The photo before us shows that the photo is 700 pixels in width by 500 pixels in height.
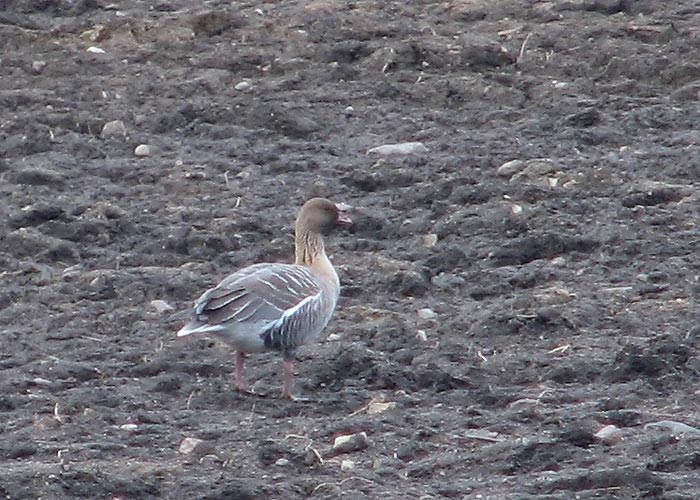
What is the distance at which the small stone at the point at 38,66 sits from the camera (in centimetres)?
1393

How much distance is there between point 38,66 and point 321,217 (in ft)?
16.2

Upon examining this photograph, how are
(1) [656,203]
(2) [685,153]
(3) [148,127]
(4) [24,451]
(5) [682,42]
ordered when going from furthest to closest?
(5) [682,42]
(3) [148,127]
(2) [685,153]
(1) [656,203]
(4) [24,451]

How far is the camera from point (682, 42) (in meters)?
13.6

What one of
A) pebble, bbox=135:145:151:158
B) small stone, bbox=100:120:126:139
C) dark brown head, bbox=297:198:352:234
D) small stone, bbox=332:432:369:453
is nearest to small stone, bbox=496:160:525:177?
dark brown head, bbox=297:198:352:234

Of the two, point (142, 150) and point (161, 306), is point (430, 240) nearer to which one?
point (161, 306)

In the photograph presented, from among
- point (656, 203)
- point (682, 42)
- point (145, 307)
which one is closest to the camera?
point (145, 307)

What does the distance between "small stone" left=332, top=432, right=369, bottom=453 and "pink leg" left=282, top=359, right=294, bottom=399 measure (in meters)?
0.77

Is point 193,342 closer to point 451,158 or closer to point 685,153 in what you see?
point 451,158

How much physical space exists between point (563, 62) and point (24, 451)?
6823 mm

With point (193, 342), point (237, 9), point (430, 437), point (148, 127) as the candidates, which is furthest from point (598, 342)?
point (237, 9)

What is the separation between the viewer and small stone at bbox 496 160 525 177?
11.6 m

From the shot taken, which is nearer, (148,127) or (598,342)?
(598,342)

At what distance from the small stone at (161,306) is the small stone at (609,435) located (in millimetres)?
2861

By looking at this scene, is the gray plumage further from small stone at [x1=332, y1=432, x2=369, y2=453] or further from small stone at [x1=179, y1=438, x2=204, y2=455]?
small stone at [x1=332, y1=432, x2=369, y2=453]
